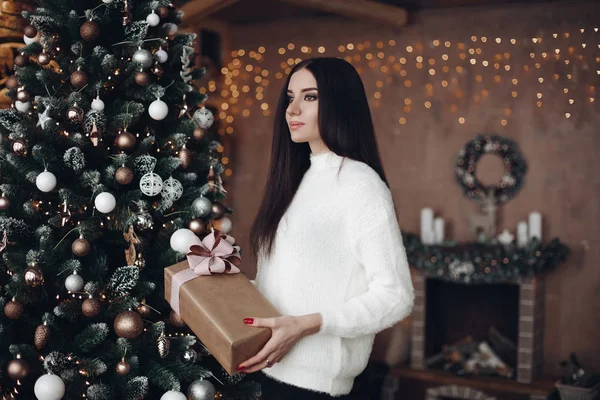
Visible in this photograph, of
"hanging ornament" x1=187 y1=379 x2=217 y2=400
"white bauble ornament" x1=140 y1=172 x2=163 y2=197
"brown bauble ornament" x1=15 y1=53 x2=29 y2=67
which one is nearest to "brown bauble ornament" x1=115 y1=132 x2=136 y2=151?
"white bauble ornament" x1=140 y1=172 x2=163 y2=197

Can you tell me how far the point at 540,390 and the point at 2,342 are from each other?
3.38 meters

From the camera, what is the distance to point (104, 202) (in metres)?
2.05

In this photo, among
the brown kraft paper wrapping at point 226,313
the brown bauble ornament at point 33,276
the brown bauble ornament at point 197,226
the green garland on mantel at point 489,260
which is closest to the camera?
the brown kraft paper wrapping at point 226,313

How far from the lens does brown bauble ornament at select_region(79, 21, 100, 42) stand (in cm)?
213

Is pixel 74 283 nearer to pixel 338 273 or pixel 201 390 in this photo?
pixel 201 390

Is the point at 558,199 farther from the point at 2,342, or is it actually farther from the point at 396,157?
the point at 2,342

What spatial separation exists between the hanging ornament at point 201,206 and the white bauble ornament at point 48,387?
0.63 m

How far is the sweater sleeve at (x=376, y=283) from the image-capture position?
1685 mm

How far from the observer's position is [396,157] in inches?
202

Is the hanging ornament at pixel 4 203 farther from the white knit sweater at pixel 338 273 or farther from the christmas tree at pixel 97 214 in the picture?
the white knit sweater at pixel 338 273

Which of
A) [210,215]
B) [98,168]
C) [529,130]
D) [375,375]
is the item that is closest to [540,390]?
[375,375]

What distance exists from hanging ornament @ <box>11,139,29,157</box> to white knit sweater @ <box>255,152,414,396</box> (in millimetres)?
796

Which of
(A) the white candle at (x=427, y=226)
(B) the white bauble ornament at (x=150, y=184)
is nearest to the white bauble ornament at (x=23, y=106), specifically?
(B) the white bauble ornament at (x=150, y=184)

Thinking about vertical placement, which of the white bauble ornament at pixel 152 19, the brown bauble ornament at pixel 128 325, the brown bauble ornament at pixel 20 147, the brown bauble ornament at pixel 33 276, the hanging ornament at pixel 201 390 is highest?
the white bauble ornament at pixel 152 19
